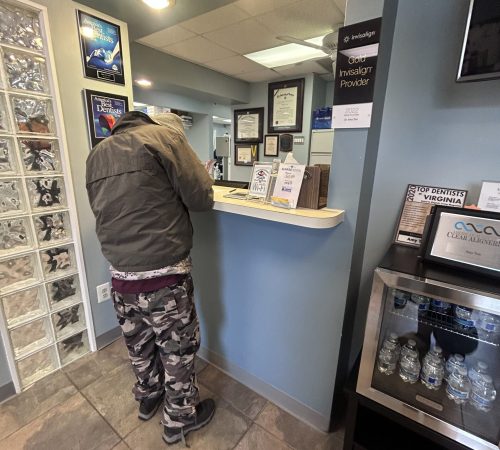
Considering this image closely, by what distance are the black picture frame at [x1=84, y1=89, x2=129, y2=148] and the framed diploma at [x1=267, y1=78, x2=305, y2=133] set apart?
10.1ft

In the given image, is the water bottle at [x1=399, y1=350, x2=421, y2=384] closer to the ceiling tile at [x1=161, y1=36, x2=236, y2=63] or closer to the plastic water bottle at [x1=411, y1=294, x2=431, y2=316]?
the plastic water bottle at [x1=411, y1=294, x2=431, y2=316]

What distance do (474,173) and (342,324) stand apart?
2.52ft

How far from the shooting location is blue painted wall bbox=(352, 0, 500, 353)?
0.95 metres

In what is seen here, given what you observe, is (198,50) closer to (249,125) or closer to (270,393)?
(249,125)

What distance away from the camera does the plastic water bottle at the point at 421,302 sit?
93 cm

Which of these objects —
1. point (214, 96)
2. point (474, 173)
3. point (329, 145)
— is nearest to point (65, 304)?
point (474, 173)

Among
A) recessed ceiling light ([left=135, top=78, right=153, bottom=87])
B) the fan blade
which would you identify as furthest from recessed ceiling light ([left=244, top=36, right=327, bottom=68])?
recessed ceiling light ([left=135, top=78, right=153, bottom=87])

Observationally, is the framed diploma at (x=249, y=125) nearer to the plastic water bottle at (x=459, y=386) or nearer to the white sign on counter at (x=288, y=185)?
the white sign on counter at (x=288, y=185)

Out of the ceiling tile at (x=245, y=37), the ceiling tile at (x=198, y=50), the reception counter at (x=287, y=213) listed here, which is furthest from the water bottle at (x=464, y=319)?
the ceiling tile at (x=198, y=50)

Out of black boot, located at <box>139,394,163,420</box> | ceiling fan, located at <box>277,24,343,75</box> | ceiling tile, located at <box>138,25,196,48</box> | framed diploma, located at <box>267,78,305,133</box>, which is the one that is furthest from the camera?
framed diploma, located at <box>267,78,305,133</box>

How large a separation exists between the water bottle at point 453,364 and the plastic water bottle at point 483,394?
0.06 meters

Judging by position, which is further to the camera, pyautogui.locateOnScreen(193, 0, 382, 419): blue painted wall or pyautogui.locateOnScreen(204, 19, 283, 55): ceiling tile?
pyautogui.locateOnScreen(204, 19, 283, 55): ceiling tile

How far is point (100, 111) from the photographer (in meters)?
1.65

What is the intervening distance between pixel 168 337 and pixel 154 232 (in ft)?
1.61
